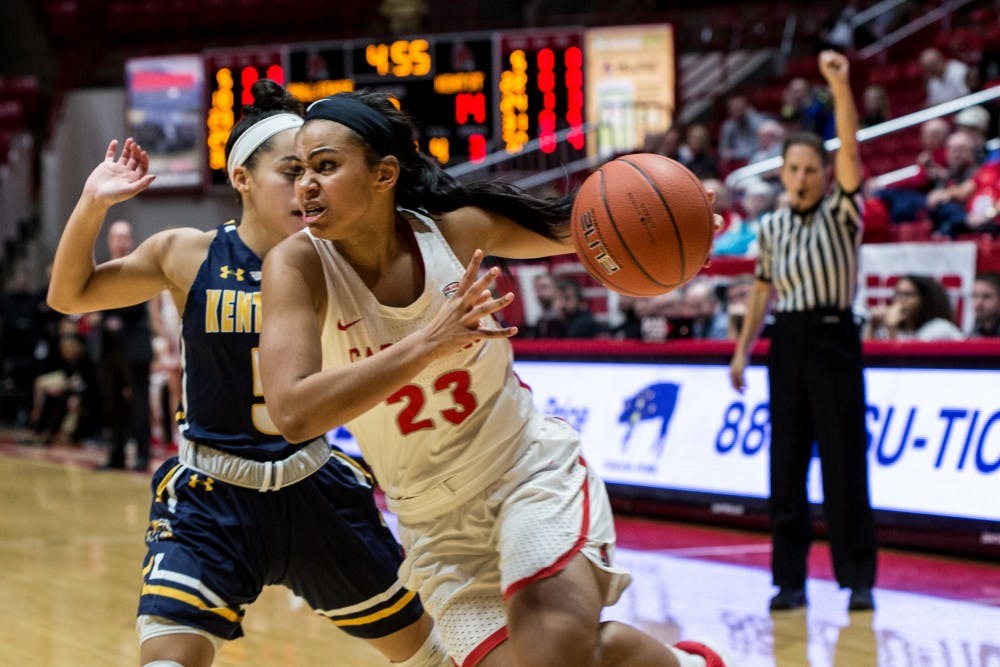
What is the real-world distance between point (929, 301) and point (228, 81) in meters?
11.4

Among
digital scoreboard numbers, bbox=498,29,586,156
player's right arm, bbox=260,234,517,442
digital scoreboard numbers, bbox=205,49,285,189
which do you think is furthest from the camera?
digital scoreboard numbers, bbox=205,49,285,189

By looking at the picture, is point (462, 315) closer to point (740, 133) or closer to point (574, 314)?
point (574, 314)

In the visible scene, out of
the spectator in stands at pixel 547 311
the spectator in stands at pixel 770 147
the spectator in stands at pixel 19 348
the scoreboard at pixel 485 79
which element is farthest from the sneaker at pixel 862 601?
the spectator in stands at pixel 19 348

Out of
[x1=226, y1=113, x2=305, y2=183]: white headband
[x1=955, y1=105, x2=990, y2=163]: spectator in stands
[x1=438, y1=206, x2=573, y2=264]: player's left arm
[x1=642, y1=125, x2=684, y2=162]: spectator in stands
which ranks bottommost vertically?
[x1=438, y1=206, x2=573, y2=264]: player's left arm

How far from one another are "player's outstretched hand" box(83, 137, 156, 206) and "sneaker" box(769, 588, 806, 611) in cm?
330

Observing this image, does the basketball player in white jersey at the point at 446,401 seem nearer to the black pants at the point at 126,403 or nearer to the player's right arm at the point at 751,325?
the player's right arm at the point at 751,325

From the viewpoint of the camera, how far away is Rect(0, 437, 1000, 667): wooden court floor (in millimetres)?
4918

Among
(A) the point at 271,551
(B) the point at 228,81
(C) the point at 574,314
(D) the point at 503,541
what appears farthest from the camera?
(B) the point at 228,81

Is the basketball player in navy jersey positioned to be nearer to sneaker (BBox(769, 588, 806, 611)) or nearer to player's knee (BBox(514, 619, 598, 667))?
player's knee (BBox(514, 619, 598, 667))

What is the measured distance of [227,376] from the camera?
3451 mm

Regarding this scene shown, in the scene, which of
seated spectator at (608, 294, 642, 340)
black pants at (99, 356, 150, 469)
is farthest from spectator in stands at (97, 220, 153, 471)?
seated spectator at (608, 294, 642, 340)

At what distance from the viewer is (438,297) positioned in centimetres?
291

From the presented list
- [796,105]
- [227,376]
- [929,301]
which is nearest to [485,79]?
[796,105]

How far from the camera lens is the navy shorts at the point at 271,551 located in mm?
3229
